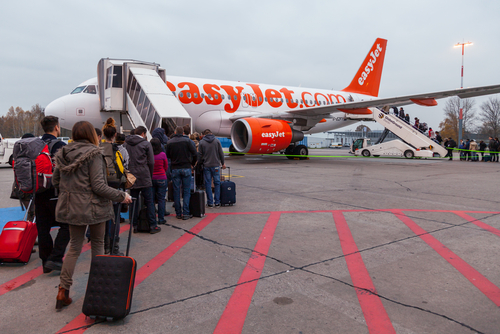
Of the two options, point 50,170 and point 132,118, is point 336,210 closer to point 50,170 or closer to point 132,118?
point 50,170

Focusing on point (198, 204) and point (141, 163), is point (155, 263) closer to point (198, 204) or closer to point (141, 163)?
point (141, 163)

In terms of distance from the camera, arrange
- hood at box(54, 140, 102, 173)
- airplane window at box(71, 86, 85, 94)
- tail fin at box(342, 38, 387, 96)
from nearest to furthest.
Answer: hood at box(54, 140, 102, 173) → airplane window at box(71, 86, 85, 94) → tail fin at box(342, 38, 387, 96)

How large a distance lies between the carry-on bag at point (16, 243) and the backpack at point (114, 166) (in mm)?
1174

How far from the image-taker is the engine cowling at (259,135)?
14281mm

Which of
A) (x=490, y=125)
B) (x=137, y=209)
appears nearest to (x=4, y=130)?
(x=137, y=209)

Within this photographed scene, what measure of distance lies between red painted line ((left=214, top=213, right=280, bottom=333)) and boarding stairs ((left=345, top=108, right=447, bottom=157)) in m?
17.4

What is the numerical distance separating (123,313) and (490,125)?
74489mm

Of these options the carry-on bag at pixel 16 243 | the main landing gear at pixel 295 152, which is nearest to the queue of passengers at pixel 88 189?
the carry-on bag at pixel 16 243

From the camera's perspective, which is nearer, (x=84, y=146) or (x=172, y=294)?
(x=84, y=146)

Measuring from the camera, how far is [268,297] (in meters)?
3.13

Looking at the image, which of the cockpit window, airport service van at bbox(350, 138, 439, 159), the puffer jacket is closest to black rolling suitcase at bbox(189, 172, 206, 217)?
the puffer jacket

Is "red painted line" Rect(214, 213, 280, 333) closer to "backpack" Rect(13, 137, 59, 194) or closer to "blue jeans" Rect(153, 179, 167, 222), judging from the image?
"blue jeans" Rect(153, 179, 167, 222)

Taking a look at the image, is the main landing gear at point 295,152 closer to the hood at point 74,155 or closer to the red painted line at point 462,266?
the red painted line at point 462,266

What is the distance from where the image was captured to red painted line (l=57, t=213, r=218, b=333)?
105 inches
